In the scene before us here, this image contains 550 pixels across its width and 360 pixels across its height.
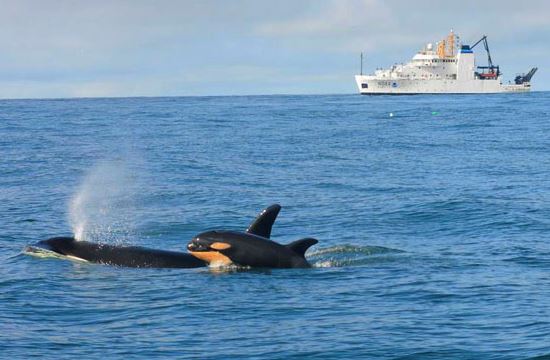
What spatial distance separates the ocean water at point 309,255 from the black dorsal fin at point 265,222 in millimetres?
1221

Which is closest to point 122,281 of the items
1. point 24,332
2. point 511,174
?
point 24,332

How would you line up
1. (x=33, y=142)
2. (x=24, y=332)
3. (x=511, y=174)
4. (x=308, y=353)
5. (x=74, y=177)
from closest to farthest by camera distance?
(x=308, y=353) < (x=24, y=332) < (x=511, y=174) < (x=74, y=177) < (x=33, y=142)

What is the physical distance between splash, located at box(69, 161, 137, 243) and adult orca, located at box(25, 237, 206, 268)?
3.08 m

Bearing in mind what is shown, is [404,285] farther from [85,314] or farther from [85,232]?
[85,232]

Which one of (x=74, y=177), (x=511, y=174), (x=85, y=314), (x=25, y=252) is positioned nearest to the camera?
(x=85, y=314)

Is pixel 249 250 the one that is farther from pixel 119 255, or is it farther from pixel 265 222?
pixel 119 255

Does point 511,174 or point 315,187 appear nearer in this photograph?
point 315,187

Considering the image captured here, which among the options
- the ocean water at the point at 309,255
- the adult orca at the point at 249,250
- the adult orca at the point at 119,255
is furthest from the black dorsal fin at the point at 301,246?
the adult orca at the point at 119,255

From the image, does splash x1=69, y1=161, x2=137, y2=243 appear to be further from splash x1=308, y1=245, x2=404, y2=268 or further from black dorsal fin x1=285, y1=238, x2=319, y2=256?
black dorsal fin x1=285, y1=238, x2=319, y2=256

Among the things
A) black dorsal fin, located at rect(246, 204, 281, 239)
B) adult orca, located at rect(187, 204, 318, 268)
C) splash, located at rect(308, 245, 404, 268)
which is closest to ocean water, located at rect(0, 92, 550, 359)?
splash, located at rect(308, 245, 404, 268)

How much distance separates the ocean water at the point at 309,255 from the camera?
52.7 ft

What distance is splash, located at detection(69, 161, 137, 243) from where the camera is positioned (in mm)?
29438

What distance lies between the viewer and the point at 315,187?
40.3 m

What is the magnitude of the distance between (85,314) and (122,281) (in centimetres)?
274
